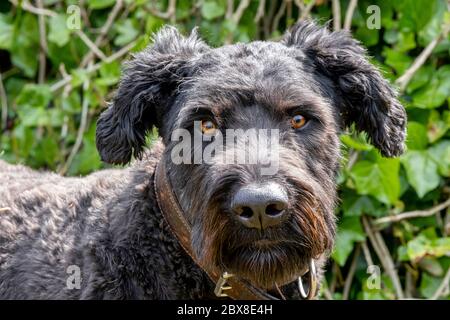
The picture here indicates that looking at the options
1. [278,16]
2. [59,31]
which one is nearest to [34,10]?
[59,31]

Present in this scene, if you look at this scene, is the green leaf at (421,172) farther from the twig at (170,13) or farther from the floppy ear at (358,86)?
the twig at (170,13)

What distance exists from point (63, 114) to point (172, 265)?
10.3 ft

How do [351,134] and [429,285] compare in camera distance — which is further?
[429,285]

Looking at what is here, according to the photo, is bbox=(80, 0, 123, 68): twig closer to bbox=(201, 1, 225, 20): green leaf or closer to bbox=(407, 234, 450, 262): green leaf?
bbox=(201, 1, 225, 20): green leaf

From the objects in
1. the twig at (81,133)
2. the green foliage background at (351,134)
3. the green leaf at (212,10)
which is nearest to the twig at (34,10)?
the green foliage background at (351,134)

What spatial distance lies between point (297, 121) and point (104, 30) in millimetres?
3322

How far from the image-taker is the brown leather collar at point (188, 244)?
127 inches

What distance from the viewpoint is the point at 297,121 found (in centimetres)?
322

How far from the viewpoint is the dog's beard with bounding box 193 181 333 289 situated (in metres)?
2.94

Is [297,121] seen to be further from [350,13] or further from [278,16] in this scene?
[278,16]
